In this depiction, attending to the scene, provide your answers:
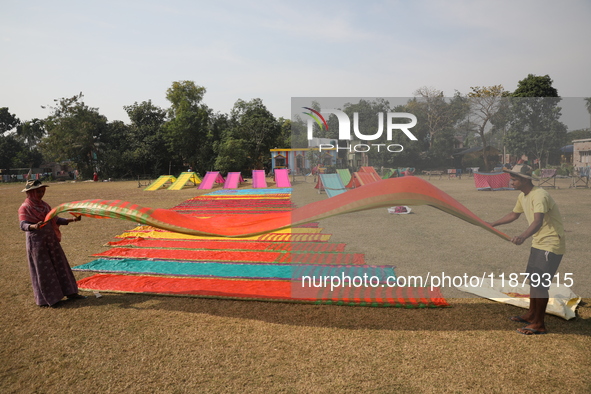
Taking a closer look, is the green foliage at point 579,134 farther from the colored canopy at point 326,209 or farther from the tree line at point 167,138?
the tree line at point 167,138

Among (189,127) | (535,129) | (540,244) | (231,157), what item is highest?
(189,127)

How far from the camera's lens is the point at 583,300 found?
15.7ft

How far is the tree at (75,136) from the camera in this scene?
127ft

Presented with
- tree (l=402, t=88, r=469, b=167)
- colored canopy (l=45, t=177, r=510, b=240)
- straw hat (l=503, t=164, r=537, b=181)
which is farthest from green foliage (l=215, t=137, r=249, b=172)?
straw hat (l=503, t=164, r=537, b=181)

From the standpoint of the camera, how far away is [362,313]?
4512mm

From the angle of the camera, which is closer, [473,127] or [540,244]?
[540,244]

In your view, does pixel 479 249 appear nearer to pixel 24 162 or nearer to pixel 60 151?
pixel 60 151

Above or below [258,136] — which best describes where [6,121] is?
above

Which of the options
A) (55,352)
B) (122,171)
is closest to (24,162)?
(122,171)

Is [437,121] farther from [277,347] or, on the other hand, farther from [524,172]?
[277,347]

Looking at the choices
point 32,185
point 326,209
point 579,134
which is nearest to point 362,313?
point 326,209

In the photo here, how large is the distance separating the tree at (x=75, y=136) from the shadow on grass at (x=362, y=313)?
131 ft

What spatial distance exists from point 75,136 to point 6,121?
38.7 metres

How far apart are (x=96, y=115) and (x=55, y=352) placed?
43.0m
